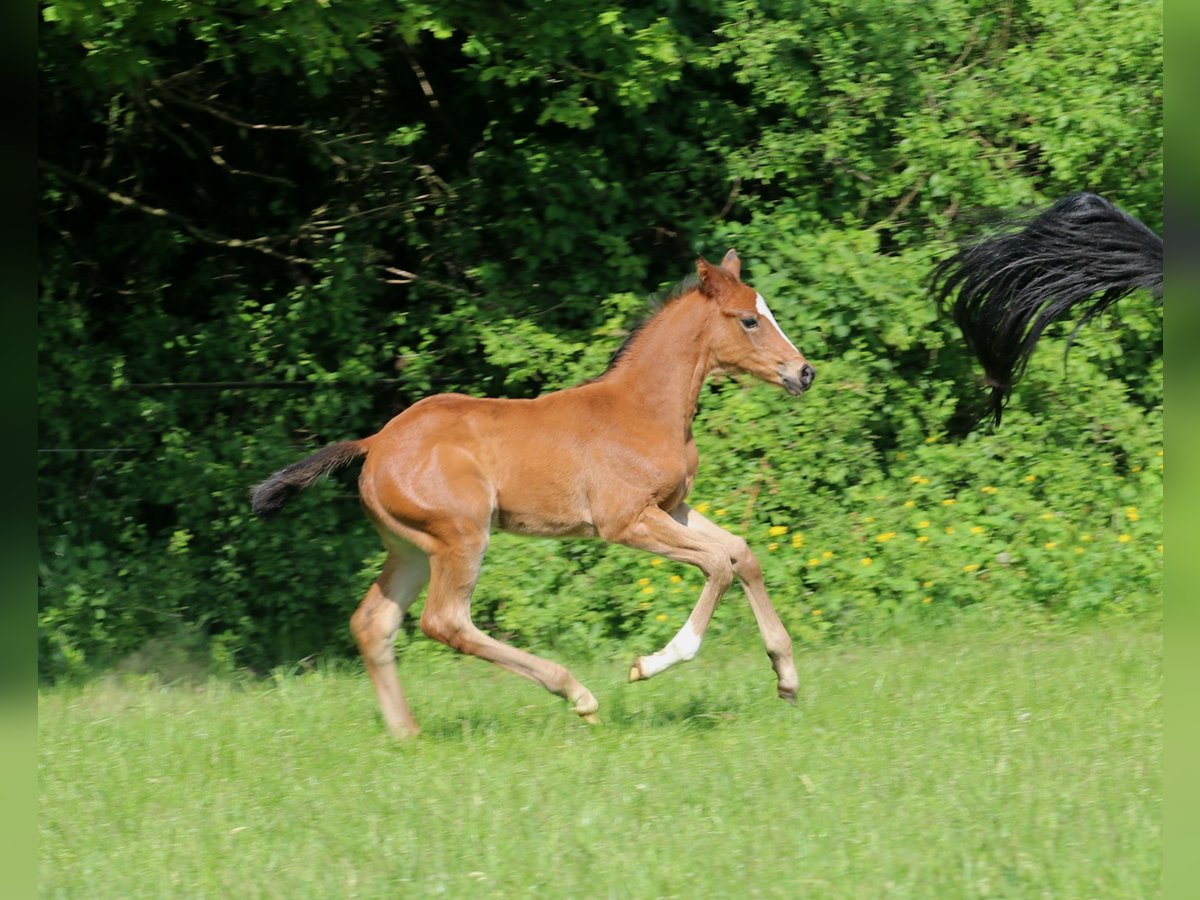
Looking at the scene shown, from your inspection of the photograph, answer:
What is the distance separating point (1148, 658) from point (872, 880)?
147 inches

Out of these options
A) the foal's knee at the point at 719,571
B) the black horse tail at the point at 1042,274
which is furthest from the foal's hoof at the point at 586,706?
the black horse tail at the point at 1042,274

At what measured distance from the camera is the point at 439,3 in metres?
8.98

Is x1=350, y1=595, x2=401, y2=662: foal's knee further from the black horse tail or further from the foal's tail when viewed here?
the black horse tail

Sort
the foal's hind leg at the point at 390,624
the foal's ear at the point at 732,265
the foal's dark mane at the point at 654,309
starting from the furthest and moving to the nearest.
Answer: the foal's ear at the point at 732,265, the foal's dark mane at the point at 654,309, the foal's hind leg at the point at 390,624

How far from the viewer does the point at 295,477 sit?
6.44m

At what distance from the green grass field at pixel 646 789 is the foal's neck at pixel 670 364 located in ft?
4.83

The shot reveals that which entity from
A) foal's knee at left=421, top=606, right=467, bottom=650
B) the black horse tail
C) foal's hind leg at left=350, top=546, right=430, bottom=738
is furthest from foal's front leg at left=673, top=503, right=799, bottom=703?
the black horse tail

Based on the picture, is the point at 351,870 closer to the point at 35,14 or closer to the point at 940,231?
the point at 35,14

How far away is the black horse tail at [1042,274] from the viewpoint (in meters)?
6.58

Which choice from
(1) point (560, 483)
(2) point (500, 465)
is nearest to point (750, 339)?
(1) point (560, 483)

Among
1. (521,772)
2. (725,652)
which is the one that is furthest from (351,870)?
(725,652)

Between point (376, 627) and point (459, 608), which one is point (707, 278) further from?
point (376, 627)

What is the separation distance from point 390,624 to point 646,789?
1862 millimetres

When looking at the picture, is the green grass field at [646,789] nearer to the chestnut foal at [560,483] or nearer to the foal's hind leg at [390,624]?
the foal's hind leg at [390,624]
